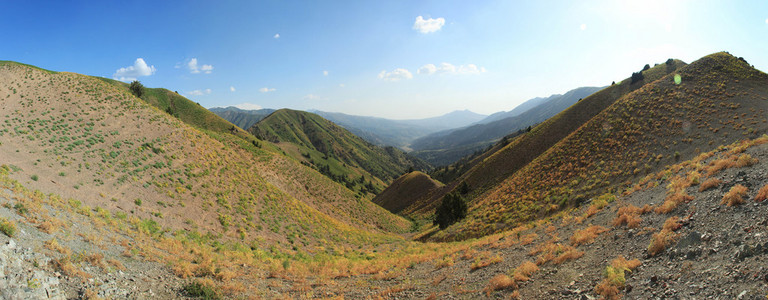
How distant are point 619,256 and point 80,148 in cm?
4017

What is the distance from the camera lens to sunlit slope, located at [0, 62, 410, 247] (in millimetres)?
19750

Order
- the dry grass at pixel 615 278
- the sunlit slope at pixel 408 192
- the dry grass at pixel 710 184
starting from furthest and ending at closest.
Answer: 1. the sunlit slope at pixel 408 192
2. the dry grass at pixel 710 184
3. the dry grass at pixel 615 278

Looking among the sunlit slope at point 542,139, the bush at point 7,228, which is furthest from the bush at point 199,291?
the sunlit slope at point 542,139

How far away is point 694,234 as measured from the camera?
31.0 feet

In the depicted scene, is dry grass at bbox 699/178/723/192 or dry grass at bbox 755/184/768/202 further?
dry grass at bbox 699/178/723/192

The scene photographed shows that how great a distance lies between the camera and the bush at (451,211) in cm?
3874

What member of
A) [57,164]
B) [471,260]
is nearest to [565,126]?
[471,260]

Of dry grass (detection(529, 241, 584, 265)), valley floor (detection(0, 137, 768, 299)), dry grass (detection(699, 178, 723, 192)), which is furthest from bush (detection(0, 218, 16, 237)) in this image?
dry grass (detection(699, 178, 723, 192))

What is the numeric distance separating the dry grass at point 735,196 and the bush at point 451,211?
2873 cm

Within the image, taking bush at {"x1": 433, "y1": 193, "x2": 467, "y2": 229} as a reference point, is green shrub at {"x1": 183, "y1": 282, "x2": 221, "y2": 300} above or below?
above

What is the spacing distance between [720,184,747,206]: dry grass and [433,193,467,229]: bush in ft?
94.3

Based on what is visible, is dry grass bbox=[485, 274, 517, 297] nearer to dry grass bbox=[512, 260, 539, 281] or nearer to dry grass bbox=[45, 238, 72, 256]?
dry grass bbox=[512, 260, 539, 281]

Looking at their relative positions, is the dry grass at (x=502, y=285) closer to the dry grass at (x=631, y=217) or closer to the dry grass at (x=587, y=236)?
the dry grass at (x=587, y=236)

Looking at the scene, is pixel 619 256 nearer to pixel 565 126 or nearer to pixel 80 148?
pixel 80 148
